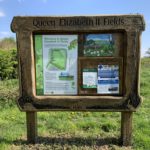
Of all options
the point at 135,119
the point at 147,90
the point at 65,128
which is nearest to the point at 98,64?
the point at 65,128

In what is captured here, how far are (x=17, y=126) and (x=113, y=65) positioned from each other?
2467mm

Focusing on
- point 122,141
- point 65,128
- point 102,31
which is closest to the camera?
point 102,31

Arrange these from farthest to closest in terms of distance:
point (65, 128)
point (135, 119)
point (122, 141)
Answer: point (135, 119), point (65, 128), point (122, 141)

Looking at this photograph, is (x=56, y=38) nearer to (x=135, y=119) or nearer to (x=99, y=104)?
(x=99, y=104)

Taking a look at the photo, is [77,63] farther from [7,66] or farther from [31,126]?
[7,66]

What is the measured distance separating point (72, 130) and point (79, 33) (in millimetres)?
1954

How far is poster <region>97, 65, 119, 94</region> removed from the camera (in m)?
5.19

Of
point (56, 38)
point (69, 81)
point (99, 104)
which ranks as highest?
point (56, 38)

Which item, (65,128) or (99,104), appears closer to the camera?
(99,104)

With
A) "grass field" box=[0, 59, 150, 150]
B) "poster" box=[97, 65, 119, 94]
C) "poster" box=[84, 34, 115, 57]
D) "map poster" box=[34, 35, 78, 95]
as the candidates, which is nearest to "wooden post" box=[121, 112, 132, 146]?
"grass field" box=[0, 59, 150, 150]

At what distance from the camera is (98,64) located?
518cm

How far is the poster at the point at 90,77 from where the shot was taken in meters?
5.19

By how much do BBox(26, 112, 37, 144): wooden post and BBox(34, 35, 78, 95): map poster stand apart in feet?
1.47

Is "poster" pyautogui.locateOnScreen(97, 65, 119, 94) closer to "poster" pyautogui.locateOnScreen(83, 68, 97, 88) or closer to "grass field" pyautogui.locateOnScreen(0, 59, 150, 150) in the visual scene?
"poster" pyautogui.locateOnScreen(83, 68, 97, 88)
